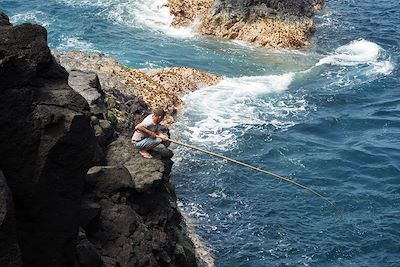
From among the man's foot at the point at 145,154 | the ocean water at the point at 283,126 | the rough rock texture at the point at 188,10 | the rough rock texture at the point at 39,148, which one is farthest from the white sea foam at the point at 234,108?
the rough rock texture at the point at 39,148

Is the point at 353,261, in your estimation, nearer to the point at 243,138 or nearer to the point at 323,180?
the point at 323,180

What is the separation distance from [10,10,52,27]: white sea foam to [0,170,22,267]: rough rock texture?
113 ft

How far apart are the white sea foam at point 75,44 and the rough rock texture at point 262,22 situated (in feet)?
A: 26.8

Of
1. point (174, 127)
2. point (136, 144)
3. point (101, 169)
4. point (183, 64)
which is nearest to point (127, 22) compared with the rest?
point (183, 64)

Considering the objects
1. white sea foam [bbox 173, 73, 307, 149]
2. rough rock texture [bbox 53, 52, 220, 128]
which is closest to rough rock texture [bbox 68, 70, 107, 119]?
rough rock texture [bbox 53, 52, 220, 128]

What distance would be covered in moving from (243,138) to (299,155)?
2.75m

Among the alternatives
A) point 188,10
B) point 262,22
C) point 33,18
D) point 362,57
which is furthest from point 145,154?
point 33,18

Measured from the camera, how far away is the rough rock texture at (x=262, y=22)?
3738cm

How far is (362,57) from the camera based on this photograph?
35.5 m

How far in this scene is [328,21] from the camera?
138ft

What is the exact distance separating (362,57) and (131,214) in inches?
1030

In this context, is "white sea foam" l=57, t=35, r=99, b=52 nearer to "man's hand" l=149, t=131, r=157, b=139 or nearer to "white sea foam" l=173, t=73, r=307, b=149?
"white sea foam" l=173, t=73, r=307, b=149

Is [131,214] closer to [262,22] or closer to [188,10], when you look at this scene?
[262,22]

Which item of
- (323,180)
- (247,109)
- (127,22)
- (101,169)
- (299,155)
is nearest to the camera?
(101,169)
